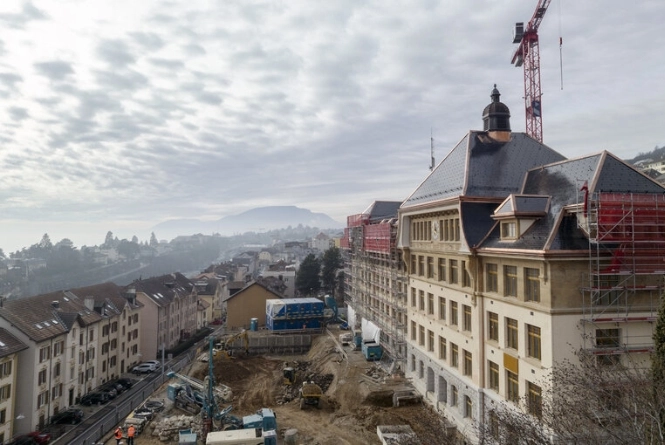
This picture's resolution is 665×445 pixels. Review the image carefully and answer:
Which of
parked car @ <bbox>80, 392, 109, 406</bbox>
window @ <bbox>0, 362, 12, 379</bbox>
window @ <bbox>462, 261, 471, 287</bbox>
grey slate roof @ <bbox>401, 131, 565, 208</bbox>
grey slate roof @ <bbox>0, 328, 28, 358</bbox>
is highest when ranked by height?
grey slate roof @ <bbox>401, 131, 565, 208</bbox>

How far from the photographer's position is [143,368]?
208 feet

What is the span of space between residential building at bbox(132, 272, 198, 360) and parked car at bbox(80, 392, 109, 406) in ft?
44.3

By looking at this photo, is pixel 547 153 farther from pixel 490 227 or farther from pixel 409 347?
pixel 409 347

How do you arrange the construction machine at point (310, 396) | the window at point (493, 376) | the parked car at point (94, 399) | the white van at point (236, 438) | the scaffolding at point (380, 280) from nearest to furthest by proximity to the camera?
the window at point (493, 376), the white van at point (236, 438), the construction machine at point (310, 396), the scaffolding at point (380, 280), the parked car at point (94, 399)

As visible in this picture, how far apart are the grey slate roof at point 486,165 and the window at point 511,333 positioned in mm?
9314

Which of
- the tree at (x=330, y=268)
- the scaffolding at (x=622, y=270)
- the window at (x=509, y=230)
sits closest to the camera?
the scaffolding at (x=622, y=270)

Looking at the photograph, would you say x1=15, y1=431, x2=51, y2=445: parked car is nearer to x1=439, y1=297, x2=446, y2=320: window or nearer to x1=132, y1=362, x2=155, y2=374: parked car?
x1=132, y1=362, x2=155, y2=374: parked car

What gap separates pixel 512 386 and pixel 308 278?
238 ft

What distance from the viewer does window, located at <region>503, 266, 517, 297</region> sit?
90.7ft

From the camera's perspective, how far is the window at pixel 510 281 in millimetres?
27656

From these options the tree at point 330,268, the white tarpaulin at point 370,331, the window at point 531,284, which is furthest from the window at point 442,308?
the tree at point 330,268

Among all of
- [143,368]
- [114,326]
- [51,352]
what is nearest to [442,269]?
[51,352]

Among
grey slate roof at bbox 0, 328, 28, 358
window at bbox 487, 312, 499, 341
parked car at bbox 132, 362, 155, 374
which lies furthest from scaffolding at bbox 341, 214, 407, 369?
grey slate roof at bbox 0, 328, 28, 358

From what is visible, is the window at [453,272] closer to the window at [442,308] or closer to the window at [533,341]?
the window at [442,308]
